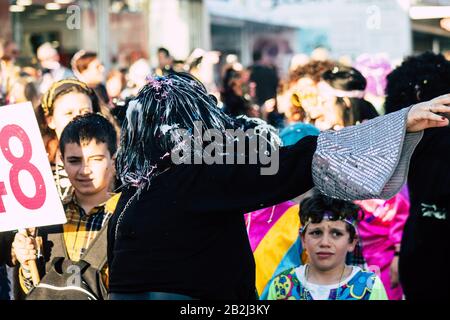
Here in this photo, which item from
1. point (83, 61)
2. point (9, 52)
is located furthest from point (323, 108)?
point (9, 52)

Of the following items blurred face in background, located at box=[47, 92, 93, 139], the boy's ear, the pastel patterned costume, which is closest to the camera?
the pastel patterned costume

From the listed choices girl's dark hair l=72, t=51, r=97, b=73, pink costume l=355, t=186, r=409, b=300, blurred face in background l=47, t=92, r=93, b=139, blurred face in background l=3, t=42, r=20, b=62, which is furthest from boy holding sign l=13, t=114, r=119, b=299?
blurred face in background l=3, t=42, r=20, b=62

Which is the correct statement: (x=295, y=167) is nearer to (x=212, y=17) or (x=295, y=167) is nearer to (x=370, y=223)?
(x=370, y=223)

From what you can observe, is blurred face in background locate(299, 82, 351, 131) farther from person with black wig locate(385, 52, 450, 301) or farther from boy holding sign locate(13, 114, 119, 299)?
boy holding sign locate(13, 114, 119, 299)

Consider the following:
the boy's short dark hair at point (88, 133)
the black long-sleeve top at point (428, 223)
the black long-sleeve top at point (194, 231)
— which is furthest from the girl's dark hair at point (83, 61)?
the black long-sleeve top at point (194, 231)

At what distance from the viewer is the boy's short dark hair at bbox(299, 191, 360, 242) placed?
5062 mm

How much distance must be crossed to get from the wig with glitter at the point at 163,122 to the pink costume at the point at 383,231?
2327mm

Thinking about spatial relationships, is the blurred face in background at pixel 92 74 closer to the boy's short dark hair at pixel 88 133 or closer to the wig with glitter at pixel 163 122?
the boy's short dark hair at pixel 88 133

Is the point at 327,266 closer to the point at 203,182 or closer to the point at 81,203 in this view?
Answer: the point at 81,203

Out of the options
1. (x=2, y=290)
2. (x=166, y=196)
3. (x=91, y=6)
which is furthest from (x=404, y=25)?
(x=166, y=196)

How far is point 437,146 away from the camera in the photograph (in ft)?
15.0

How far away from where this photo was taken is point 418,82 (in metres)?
5.06

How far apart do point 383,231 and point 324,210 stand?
84 cm

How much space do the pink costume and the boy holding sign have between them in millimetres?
1687
